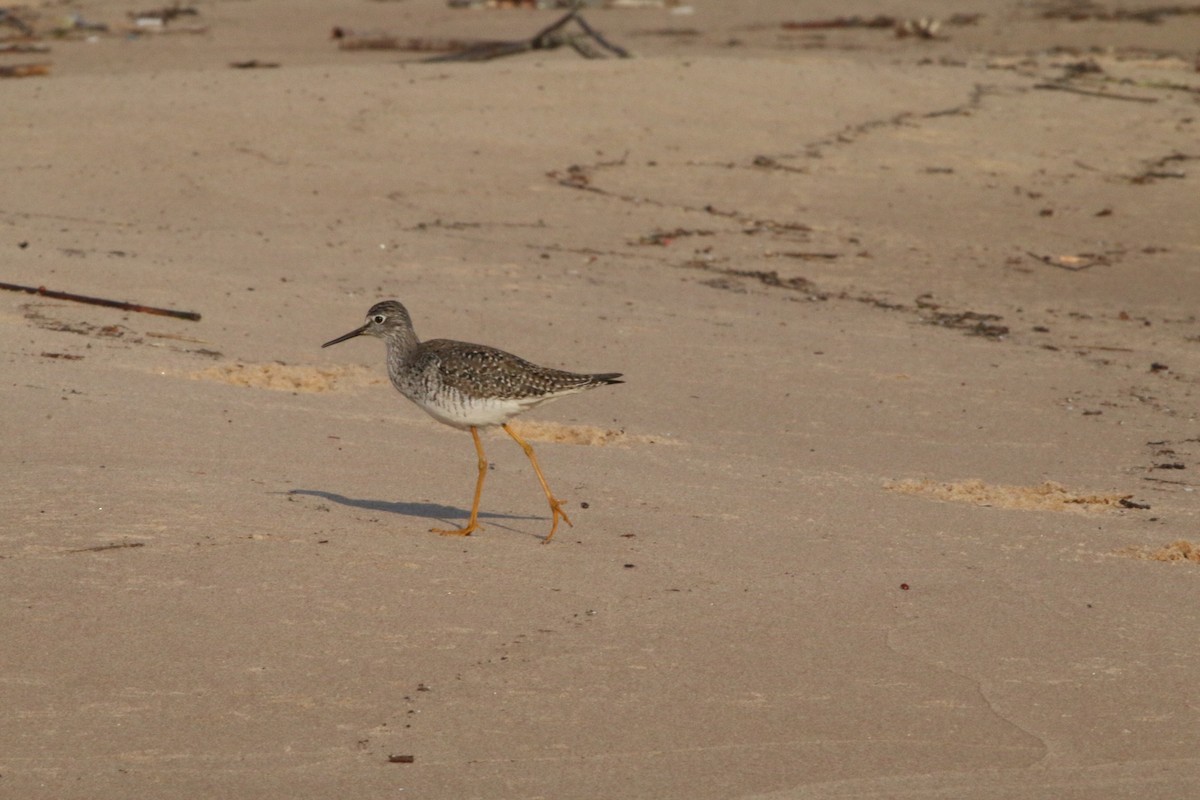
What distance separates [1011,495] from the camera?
8.57 meters

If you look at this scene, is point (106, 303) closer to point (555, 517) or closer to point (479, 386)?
point (479, 386)

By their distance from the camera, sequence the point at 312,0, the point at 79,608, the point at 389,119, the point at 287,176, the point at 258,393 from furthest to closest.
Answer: the point at 312,0
the point at 389,119
the point at 287,176
the point at 258,393
the point at 79,608

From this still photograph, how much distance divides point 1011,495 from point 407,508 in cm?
332

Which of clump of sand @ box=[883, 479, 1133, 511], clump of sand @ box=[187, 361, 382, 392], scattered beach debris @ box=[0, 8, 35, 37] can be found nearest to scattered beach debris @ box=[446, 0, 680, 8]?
scattered beach debris @ box=[0, 8, 35, 37]

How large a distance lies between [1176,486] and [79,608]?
605 centimetres

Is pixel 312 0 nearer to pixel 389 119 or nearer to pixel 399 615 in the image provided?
pixel 389 119

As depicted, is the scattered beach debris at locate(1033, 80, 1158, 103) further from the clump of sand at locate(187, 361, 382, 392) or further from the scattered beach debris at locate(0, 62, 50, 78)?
the scattered beach debris at locate(0, 62, 50, 78)

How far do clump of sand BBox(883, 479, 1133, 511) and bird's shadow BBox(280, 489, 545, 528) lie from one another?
2206 millimetres

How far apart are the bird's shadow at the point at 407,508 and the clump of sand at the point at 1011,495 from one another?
7.24 feet

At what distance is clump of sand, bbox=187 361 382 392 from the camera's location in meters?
9.67

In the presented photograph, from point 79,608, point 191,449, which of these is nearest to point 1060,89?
point 191,449

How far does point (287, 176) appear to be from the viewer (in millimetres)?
15070

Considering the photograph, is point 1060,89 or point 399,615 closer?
point 399,615

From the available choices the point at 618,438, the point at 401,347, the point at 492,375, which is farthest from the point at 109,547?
the point at 618,438
